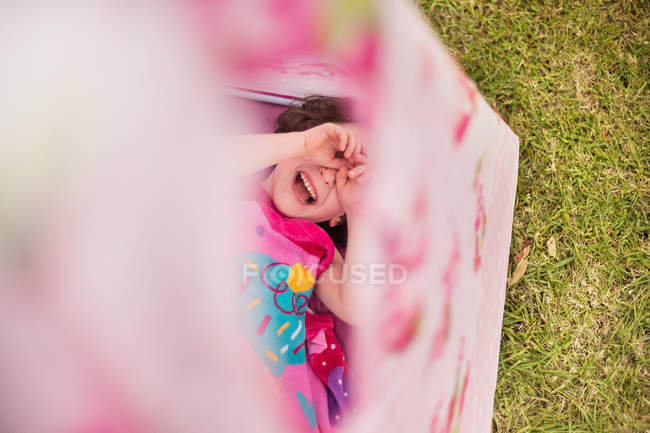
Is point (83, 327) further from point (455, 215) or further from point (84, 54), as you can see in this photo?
point (455, 215)

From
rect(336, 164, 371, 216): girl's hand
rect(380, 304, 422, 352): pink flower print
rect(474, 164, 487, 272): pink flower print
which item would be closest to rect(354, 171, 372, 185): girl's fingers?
rect(336, 164, 371, 216): girl's hand

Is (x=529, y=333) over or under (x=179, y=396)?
under

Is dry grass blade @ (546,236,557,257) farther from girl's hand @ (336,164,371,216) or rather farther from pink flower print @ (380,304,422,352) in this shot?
girl's hand @ (336,164,371,216)

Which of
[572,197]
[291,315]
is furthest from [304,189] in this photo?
[572,197]

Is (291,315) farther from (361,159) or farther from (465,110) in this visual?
(465,110)

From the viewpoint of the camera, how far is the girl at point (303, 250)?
38 cm

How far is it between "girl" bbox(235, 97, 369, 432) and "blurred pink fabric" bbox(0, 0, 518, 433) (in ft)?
0.06

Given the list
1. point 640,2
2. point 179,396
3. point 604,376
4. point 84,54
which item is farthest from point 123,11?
point 640,2

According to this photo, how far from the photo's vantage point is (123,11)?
33 cm

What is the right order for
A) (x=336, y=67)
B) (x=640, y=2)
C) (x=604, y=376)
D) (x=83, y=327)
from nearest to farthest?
(x=83, y=327)
(x=336, y=67)
(x=604, y=376)
(x=640, y=2)

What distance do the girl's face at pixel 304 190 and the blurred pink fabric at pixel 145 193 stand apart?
0.14ft

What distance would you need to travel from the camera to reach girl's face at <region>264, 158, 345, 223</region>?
408 millimetres

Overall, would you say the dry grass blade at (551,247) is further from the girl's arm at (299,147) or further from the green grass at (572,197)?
the girl's arm at (299,147)

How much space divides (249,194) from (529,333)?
3.37 feet
